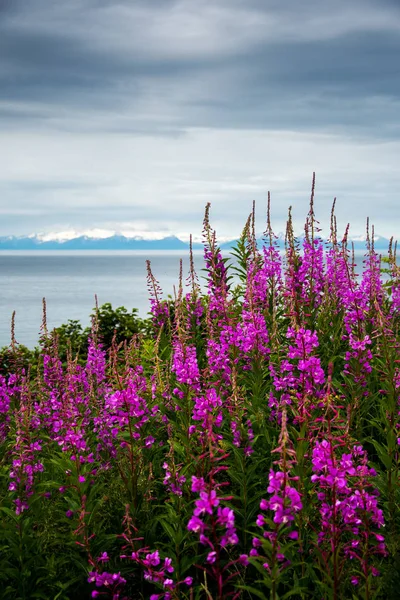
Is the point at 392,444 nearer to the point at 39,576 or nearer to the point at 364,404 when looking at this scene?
the point at 364,404

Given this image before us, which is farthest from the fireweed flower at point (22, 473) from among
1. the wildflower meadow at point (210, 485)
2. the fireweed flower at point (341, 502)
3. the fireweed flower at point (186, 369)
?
the fireweed flower at point (341, 502)

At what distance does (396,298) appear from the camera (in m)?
8.91

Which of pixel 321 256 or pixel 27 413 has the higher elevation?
pixel 321 256

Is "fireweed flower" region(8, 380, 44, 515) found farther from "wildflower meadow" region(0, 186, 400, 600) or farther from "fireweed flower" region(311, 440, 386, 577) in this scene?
"fireweed flower" region(311, 440, 386, 577)

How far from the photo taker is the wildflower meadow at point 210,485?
3578mm

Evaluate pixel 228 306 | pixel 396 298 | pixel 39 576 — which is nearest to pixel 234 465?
pixel 39 576

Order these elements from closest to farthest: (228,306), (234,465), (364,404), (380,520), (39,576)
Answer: (380,520), (39,576), (234,465), (364,404), (228,306)

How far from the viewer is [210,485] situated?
306 centimetres

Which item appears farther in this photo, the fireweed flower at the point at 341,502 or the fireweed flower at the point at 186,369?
the fireweed flower at the point at 186,369

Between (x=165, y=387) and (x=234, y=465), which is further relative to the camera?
(x=165, y=387)

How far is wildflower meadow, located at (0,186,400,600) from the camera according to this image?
3578mm

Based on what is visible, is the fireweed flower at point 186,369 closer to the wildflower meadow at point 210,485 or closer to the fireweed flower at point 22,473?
the wildflower meadow at point 210,485

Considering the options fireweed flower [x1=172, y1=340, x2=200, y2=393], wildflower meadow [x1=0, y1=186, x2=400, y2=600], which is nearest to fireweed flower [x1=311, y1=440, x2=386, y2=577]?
wildflower meadow [x1=0, y1=186, x2=400, y2=600]

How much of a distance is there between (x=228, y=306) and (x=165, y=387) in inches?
52.2
